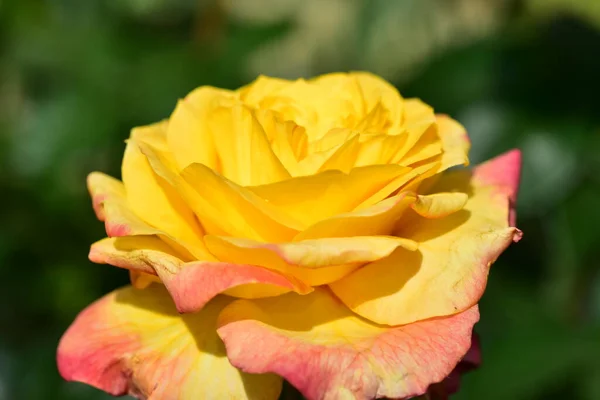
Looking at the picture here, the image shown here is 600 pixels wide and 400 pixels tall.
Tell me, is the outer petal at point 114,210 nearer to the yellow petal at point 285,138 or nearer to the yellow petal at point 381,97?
the yellow petal at point 285,138

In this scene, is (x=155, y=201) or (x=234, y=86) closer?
(x=155, y=201)

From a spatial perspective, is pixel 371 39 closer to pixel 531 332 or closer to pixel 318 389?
pixel 531 332

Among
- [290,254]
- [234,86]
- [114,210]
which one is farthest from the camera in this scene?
[234,86]

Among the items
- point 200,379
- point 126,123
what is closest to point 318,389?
point 200,379

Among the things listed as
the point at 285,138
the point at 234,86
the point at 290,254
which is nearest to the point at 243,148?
the point at 285,138

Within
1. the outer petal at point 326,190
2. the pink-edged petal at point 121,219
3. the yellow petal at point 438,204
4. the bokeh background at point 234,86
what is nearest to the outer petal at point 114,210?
the pink-edged petal at point 121,219

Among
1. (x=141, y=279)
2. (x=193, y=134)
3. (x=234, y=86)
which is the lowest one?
(x=234, y=86)

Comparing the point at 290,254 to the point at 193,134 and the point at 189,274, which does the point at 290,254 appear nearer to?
the point at 189,274

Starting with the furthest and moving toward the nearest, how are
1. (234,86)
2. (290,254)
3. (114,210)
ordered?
1. (234,86)
2. (114,210)
3. (290,254)

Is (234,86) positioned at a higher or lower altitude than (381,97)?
lower
